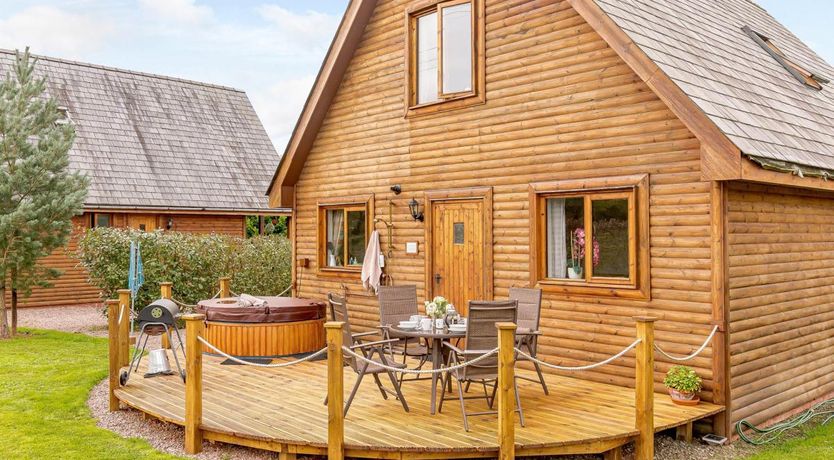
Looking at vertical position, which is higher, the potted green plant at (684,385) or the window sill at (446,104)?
the window sill at (446,104)

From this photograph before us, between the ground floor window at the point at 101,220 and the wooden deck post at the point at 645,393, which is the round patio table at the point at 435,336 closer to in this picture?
the wooden deck post at the point at 645,393

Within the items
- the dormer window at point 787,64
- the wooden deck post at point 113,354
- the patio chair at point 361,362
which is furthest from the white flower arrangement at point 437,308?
the dormer window at point 787,64

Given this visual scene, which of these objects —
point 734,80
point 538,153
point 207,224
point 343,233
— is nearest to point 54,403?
point 343,233

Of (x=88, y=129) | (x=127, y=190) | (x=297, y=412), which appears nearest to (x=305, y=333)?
(x=297, y=412)

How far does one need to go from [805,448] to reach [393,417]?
165 inches

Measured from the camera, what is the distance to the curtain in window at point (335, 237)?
12.7 meters

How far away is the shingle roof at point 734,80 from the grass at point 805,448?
295 centimetres

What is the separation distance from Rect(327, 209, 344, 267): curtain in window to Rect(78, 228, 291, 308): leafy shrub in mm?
4353

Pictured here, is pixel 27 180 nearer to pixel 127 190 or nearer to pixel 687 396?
pixel 127 190

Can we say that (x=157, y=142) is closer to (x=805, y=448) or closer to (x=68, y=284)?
(x=68, y=284)

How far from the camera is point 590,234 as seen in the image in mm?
8914

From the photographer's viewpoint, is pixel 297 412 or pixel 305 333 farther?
pixel 305 333

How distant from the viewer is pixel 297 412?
7.55 meters

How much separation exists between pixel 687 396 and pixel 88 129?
1918cm
